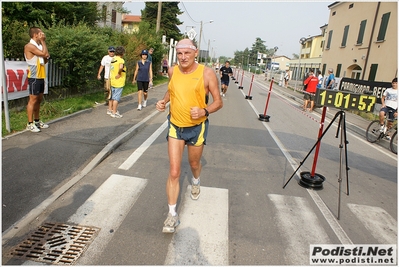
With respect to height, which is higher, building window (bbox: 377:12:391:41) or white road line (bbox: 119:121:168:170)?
building window (bbox: 377:12:391:41)

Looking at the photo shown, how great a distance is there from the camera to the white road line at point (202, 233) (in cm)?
294

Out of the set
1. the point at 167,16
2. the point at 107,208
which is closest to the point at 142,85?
the point at 107,208

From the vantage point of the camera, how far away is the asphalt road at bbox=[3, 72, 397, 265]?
309cm

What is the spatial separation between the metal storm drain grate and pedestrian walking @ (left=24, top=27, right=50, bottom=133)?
3750mm

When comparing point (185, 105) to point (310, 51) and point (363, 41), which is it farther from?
point (310, 51)

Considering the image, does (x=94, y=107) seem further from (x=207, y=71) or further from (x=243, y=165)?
(x=207, y=71)

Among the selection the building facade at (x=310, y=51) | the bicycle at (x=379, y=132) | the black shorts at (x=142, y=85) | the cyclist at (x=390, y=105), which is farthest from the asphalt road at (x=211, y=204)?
the building facade at (x=310, y=51)

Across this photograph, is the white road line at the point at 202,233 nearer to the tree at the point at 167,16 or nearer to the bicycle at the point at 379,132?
the bicycle at the point at 379,132

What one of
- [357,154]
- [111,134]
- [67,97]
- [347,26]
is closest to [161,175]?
[111,134]

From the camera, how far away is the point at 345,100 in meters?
4.29

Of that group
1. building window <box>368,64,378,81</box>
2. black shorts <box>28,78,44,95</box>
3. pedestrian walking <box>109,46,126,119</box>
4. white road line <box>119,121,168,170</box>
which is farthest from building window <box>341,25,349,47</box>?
black shorts <box>28,78,44,95</box>

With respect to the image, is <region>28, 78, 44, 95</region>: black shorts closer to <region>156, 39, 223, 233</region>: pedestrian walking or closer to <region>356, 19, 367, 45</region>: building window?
<region>156, 39, 223, 233</region>: pedestrian walking

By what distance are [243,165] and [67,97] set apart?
23.9 feet

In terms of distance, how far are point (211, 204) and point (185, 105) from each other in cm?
149
